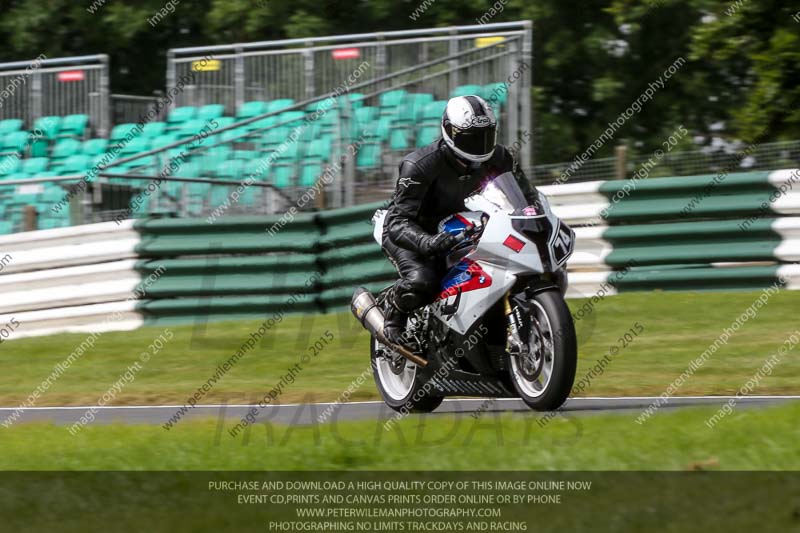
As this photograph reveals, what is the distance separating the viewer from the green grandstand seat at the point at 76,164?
19.7 meters

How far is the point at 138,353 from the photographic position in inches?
512

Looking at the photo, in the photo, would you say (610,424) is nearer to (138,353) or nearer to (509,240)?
(509,240)

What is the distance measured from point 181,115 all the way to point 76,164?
5.67 ft

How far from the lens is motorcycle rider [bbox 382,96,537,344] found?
810cm

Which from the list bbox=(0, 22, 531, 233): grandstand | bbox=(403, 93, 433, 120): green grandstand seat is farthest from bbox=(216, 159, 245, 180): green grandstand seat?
bbox=(403, 93, 433, 120): green grandstand seat

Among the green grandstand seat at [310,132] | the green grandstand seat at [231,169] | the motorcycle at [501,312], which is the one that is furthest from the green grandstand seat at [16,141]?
the motorcycle at [501,312]

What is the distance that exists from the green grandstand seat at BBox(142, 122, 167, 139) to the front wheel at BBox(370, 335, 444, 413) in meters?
11.1

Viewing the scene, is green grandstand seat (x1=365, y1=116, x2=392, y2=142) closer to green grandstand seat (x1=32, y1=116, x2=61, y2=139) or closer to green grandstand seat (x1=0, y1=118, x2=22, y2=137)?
green grandstand seat (x1=32, y1=116, x2=61, y2=139)

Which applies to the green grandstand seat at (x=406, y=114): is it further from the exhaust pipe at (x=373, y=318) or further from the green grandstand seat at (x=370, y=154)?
the exhaust pipe at (x=373, y=318)
